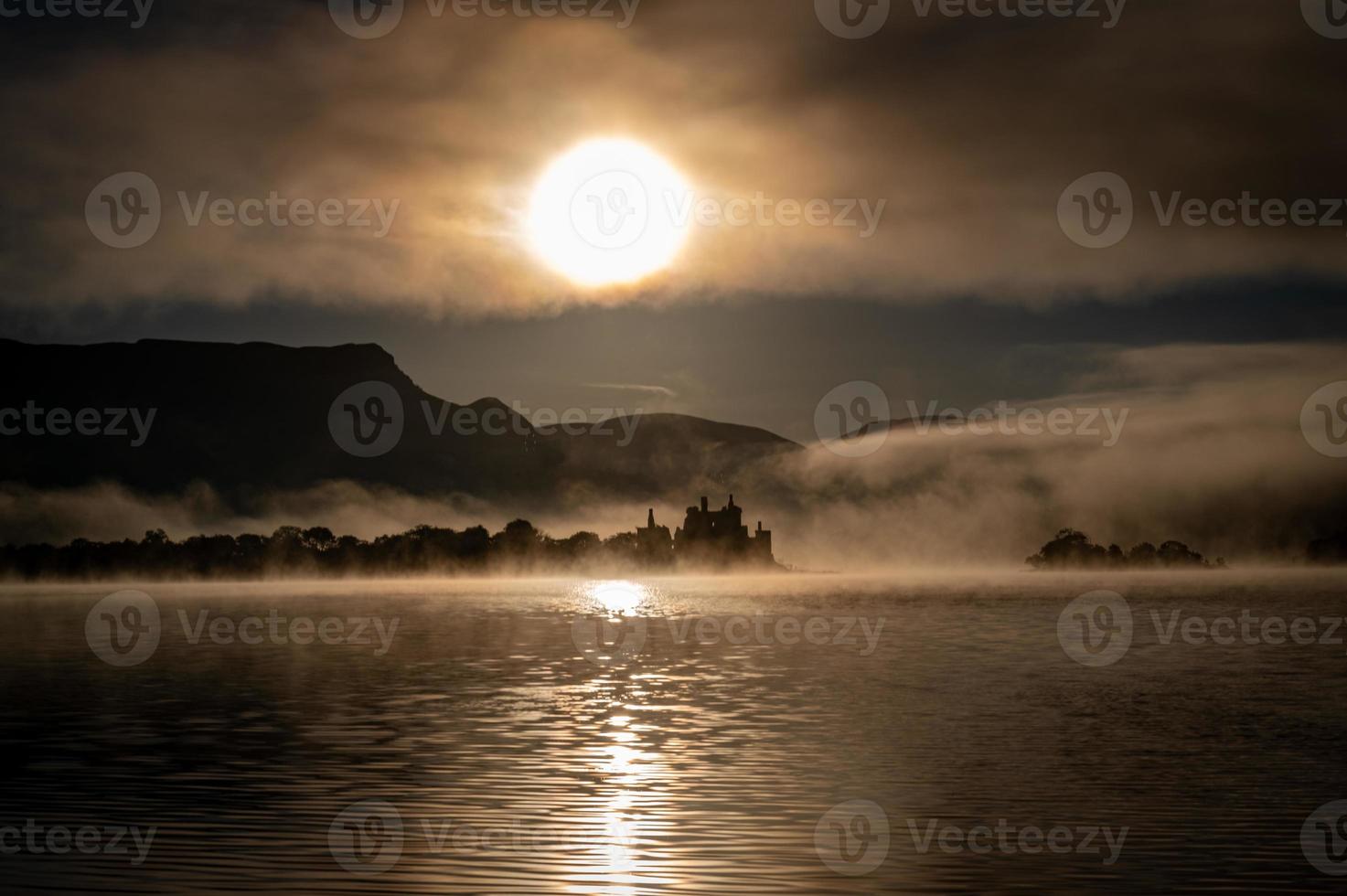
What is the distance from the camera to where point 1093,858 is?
34125 millimetres

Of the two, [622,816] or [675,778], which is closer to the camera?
[622,816]

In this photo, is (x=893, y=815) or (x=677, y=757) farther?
(x=677, y=757)

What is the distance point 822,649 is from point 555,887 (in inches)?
3513

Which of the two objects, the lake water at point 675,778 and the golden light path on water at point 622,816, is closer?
the golden light path on water at point 622,816

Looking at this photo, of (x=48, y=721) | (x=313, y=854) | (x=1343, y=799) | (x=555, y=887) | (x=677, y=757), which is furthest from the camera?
(x=48, y=721)

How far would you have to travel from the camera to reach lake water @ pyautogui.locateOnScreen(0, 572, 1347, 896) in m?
32.6

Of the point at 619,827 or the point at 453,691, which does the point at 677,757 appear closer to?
the point at 619,827

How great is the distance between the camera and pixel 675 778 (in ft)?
148

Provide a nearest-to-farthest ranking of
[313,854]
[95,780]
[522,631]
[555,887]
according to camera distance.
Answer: [555,887]
[313,854]
[95,780]
[522,631]

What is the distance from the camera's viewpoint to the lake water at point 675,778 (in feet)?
107

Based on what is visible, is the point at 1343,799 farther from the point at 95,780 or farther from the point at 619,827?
the point at 95,780

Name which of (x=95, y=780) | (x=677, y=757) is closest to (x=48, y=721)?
(x=95, y=780)

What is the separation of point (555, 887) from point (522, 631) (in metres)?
129

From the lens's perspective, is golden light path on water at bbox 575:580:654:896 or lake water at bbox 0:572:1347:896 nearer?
golden light path on water at bbox 575:580:654:896
